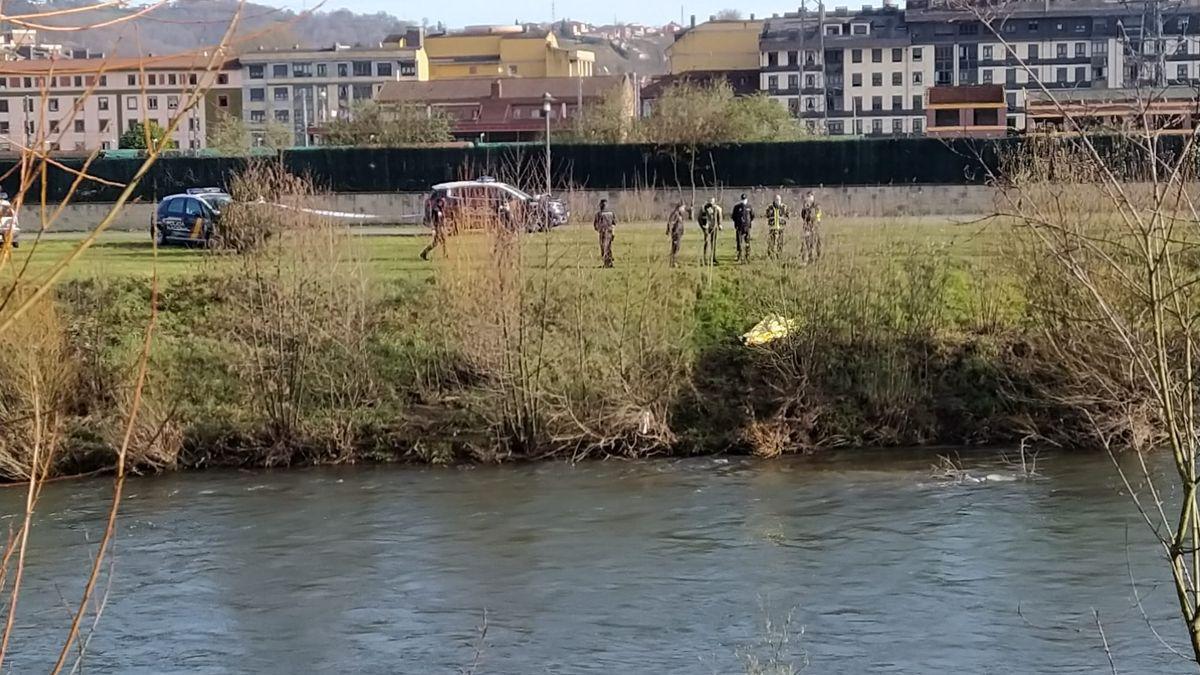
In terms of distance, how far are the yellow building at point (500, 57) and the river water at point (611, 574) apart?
97.7 metres

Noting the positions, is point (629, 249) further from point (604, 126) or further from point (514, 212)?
point (604, 126)

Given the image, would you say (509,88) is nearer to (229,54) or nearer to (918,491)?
(918,491)

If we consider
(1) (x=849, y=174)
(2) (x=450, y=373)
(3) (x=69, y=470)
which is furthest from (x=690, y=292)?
(1) (x=849, y=174)

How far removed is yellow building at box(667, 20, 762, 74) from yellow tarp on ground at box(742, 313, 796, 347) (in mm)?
90165

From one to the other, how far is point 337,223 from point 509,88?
66.0 meters

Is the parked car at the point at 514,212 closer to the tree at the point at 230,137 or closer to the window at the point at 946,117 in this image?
the tree at the point at 230,137

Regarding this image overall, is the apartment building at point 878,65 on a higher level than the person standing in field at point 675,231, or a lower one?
higher

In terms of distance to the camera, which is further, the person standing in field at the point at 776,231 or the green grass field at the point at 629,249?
the person standing in field at the point at 776,231

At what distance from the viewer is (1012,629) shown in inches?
562

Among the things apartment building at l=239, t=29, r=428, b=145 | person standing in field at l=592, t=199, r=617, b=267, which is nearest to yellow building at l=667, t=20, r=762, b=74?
apartment building at l=239, t=29, r=428, b=145

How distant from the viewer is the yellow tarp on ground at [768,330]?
26312mm

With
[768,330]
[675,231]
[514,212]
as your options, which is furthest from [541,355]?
[675,231]

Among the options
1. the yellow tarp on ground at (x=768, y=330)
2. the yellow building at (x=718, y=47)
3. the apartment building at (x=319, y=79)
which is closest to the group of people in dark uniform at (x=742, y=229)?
the yellow tarp on ground at (x=768, y=330)

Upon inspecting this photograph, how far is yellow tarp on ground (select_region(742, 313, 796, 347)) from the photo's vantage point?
86.3 feet
